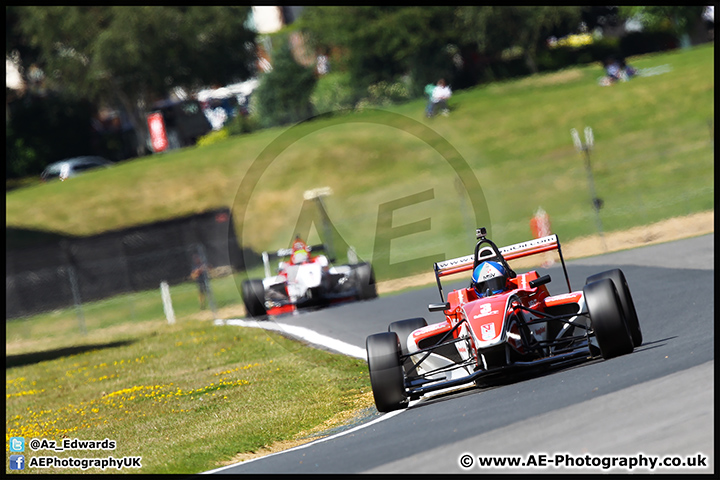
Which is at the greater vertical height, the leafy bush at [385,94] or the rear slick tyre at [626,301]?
the leafy bush at [385,94]

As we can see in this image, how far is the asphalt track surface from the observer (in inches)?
240

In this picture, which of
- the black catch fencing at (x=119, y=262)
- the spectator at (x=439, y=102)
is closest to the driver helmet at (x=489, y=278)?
the black catch fencing at (x=119, y=262)

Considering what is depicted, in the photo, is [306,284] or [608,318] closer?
[608,318]

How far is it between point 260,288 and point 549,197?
53.6 ft

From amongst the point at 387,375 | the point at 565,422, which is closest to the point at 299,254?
the point at 387,375

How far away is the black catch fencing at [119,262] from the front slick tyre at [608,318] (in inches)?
911

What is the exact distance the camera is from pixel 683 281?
46.1ft

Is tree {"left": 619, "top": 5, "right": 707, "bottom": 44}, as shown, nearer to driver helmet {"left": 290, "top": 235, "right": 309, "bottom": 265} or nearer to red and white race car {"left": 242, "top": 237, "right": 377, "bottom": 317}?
red and white race car {"left": 242, "top": 237, "right": 377, "bottom": 317}

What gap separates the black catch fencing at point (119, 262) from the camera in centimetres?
3241

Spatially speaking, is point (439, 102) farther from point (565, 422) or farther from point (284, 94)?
point (565, 422)

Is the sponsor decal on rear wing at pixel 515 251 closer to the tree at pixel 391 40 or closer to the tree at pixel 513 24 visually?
the tree at pixel 513 24

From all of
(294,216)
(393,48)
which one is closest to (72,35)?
(393,48)

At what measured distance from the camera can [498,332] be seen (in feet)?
28.1

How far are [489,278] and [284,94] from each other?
1826 inches
